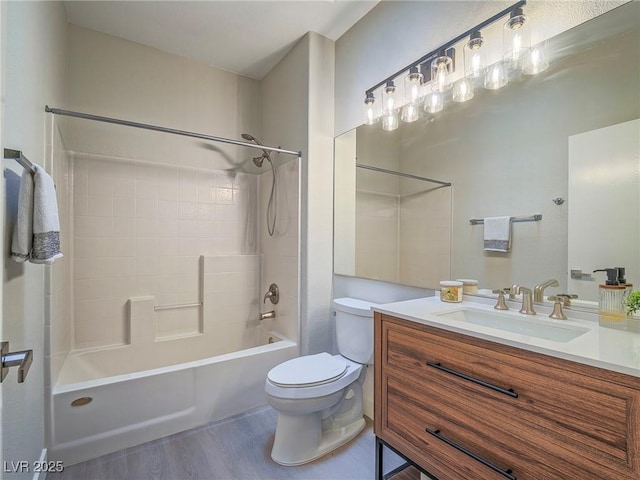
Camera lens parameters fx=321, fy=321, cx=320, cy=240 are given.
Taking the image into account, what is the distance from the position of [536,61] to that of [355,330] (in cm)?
156

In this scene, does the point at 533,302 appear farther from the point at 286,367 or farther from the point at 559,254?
the point at 286,367

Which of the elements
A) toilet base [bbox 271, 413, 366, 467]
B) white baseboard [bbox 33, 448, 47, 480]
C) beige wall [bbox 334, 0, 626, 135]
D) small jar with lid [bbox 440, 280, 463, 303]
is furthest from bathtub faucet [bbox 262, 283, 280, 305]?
white baseboard [bbox 33, 448, 47, 480]

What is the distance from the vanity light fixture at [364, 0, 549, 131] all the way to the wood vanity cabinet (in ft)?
3.86

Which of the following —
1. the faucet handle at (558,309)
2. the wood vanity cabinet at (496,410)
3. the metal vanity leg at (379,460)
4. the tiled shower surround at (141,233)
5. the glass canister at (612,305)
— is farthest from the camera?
the tiled shower surround at (141,233)

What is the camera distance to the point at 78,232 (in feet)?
7.35

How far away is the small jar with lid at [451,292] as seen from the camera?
153 centimetres

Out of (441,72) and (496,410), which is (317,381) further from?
(441,72)

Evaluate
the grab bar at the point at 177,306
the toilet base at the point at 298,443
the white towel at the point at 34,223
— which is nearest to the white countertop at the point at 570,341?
the toilet base at the point at 298,443

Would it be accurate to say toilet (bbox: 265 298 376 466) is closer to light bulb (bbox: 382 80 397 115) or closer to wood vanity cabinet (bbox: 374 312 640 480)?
wood vanity cabinet (bbox: 374 312 640 480)

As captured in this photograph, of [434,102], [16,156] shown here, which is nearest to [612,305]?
[434,102]

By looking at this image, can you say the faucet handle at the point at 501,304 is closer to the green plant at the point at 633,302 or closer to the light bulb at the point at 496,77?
the green plant at the point at 633,302

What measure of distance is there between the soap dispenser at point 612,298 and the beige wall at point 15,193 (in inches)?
74.4

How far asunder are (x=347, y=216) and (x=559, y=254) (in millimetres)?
1318

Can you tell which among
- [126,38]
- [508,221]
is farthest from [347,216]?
[126,38]
